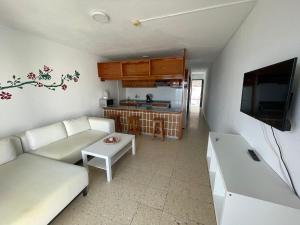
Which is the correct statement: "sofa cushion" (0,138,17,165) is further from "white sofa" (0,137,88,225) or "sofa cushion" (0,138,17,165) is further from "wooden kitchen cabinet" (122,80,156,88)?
"wooden kitchen cabinet" (122,80,156,88)

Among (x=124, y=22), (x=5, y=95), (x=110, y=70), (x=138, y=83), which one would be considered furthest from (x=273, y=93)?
(x=138, y=83)

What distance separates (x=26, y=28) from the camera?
7.29ft

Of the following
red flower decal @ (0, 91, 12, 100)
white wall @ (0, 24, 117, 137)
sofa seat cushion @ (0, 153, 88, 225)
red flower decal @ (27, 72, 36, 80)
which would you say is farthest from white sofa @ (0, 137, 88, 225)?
red flower decal @ (27, 72, 36, 80)

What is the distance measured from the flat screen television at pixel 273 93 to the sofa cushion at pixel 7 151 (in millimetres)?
3052

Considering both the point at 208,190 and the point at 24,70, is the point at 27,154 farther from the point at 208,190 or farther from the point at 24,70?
the point at 208,190

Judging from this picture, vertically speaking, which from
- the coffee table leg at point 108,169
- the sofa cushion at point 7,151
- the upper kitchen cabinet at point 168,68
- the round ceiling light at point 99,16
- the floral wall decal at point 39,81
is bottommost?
the coffee table leg at point 108,169

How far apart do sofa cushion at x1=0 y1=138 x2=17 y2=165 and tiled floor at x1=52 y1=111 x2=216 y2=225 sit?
1.10m

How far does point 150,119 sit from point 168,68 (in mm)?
1497

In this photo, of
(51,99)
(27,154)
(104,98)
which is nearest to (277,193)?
(27,154)

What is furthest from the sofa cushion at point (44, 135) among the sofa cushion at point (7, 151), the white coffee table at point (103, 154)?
the white coffee table at point (103, 154)

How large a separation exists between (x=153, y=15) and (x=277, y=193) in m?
2.24

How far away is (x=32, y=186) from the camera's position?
1405mm

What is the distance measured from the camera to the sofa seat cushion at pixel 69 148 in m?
2.10

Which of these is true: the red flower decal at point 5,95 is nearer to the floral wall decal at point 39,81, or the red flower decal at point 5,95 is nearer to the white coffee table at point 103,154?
the floral wall decal at point 39,81
